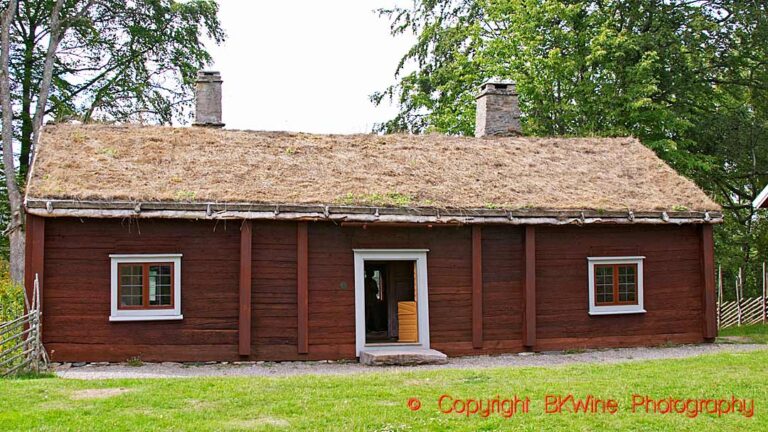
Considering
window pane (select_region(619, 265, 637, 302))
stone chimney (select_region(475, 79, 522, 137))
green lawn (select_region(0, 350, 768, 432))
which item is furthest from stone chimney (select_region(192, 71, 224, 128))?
window pane (select_region(619, 265, 637, 302))

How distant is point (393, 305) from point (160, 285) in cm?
530

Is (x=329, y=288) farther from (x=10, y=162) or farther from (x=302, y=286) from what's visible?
(x=10, y=162)

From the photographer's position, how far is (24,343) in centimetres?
1378

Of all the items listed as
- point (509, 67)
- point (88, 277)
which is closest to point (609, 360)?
point (88, 277)

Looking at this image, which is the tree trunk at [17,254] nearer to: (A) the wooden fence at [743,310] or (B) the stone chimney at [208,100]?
(B) the stone chimney at [208,100]

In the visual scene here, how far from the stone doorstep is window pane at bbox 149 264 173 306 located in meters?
3.74

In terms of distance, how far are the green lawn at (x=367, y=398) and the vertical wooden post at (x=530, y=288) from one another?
314 cm

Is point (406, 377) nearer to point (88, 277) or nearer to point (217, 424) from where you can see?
point (217, 424)

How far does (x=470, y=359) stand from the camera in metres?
16.6

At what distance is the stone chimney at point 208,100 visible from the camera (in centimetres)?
2109

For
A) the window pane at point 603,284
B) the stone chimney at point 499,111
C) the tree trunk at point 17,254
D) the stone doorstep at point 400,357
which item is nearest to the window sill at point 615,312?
the window pane at point 603,284

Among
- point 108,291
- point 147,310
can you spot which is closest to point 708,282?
point 147,310

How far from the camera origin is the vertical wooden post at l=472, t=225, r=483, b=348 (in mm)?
17125

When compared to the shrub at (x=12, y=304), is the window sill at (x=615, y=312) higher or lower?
lower
